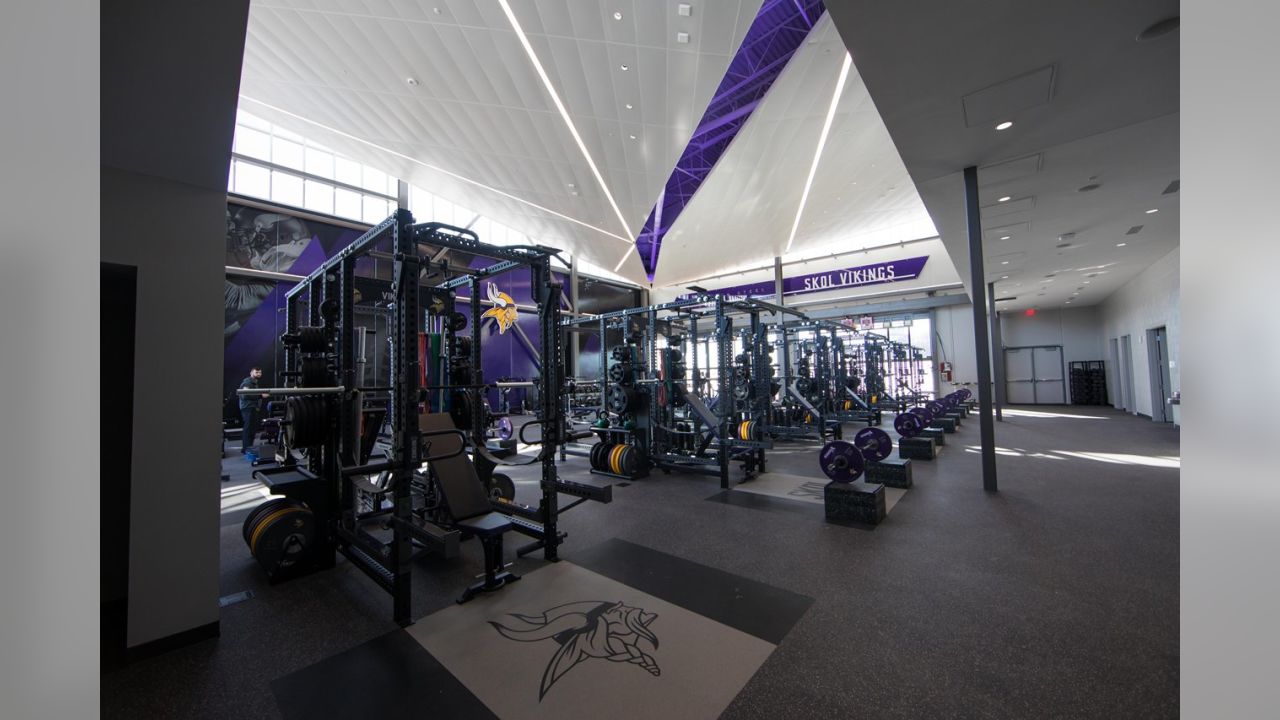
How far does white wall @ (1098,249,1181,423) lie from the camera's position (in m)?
8.45

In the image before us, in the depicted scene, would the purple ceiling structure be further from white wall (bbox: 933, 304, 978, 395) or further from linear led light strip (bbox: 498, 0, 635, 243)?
white wall (bbox: 933, 304, 978, 395)

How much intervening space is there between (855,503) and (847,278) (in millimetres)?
13366

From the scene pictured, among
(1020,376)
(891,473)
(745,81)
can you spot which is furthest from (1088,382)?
(891,473)

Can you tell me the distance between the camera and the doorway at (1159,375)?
31.0 ft

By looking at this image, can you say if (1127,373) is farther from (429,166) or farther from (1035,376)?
(429,166)

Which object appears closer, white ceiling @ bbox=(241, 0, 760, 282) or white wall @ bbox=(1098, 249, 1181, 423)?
white ceiling @ bbox=(241, 0, 760, 282)

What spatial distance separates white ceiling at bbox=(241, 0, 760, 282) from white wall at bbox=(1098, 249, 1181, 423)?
29.3 feet

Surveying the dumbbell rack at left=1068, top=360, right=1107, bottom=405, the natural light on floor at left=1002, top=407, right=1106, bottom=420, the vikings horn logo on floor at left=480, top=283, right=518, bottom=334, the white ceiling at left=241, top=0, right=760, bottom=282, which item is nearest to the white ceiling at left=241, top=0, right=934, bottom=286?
the white ceiling at left=241, top=0, right=760, bottom=282

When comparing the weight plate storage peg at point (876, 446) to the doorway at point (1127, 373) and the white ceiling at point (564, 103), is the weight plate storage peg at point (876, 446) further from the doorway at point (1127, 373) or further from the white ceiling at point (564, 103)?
the doorway at point (1127, 373)

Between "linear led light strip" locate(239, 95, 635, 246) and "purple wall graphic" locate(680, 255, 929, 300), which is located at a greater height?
"linear led light strip" locate(239, 95, 635, 246)

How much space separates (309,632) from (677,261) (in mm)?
14716

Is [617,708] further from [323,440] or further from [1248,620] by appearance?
[323,440]

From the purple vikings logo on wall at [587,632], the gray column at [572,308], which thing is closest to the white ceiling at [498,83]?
the purple vikings logo on wall at [587,632]

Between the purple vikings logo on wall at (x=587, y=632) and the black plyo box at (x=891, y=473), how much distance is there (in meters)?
3.41
